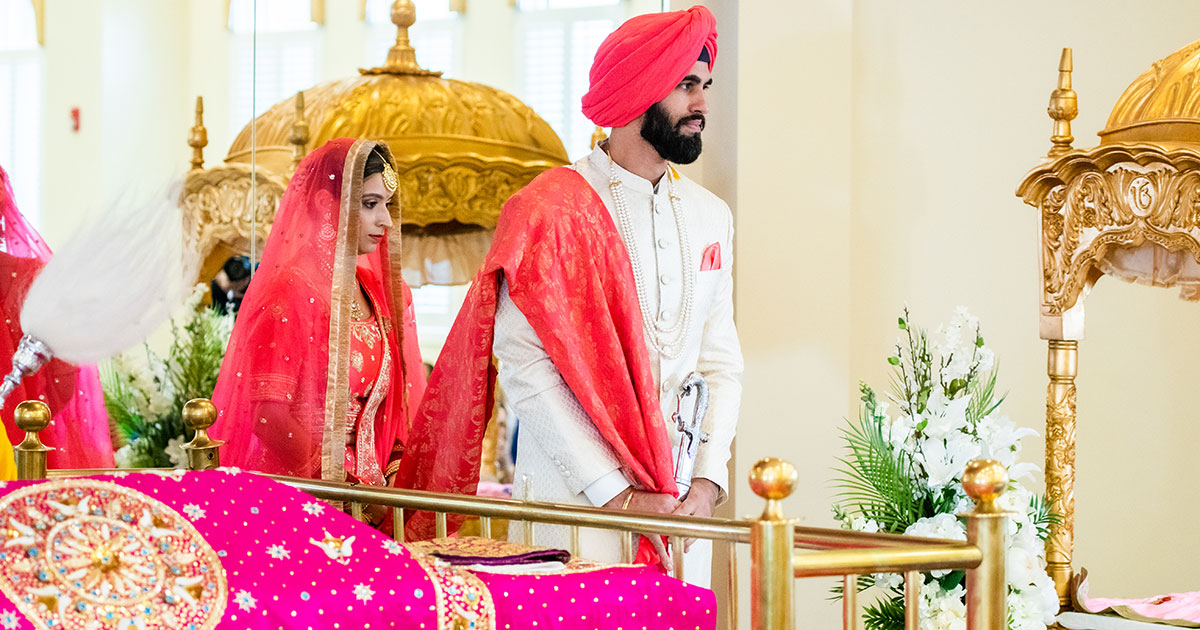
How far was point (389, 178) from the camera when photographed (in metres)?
2.87

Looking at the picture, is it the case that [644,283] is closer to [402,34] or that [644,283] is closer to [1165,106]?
[1165,106]

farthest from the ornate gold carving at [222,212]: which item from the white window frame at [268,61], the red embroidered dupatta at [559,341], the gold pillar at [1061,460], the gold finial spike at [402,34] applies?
the gold pillar at [1061,460]

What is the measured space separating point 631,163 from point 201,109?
1.29 m

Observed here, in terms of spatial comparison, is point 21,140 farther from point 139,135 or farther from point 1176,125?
point 1176,125

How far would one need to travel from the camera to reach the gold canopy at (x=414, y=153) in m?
3.48

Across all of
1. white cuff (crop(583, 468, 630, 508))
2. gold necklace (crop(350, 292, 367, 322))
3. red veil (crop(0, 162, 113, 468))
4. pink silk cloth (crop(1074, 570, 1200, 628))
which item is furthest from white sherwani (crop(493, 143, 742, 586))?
red veil (crop(0, 162, 113, 468))

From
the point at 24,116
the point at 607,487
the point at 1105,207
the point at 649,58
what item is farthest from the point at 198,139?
the point at 1105,207

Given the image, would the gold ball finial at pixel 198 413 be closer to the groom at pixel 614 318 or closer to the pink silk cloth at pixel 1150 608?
the groom at pixel 614 318

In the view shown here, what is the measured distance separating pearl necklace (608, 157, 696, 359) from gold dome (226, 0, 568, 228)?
1002 mm

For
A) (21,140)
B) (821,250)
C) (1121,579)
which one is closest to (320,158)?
(21,140)

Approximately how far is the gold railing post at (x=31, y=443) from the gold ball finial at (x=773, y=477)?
145cm

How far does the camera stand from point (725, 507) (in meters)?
3.92

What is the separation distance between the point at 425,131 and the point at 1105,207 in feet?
5.70

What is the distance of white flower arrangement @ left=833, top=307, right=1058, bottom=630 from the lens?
242cm
